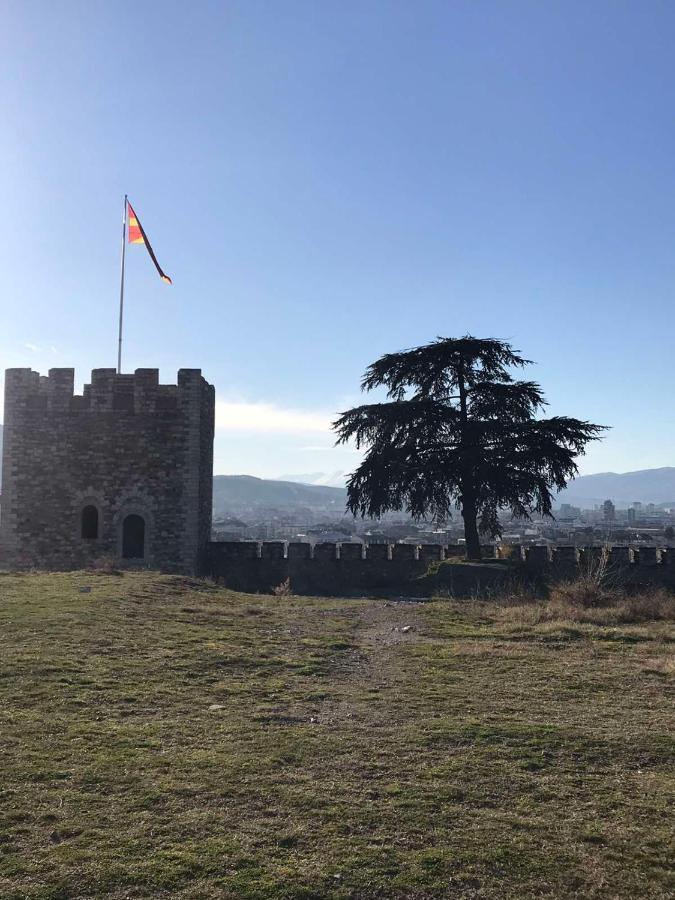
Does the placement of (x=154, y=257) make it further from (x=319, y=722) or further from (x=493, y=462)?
(x=319, y=722)

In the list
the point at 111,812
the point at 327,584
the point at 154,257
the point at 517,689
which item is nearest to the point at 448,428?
the point at 327,584

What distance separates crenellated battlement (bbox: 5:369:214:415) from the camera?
2088 centimetres

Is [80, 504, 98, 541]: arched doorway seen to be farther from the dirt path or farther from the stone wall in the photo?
the dirt path

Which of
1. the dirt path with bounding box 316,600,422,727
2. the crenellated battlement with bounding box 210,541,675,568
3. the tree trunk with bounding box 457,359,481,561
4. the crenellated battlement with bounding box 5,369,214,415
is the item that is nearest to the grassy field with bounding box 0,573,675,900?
the dirt path with bounding box 316,600,422,727

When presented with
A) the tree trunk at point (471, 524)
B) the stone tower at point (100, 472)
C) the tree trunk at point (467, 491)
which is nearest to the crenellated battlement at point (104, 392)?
the stone tower at point (100, 472)

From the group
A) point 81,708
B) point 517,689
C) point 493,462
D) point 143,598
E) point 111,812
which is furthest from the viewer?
point 493,462

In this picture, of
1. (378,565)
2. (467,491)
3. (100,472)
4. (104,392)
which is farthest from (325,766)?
(467,491)

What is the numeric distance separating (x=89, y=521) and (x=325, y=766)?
55.1 feet

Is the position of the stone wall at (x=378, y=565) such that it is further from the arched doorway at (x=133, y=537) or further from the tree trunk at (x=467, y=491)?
the arched doorway at (x=133, y=537)

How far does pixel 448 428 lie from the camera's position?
23.4m

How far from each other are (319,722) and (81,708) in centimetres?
216

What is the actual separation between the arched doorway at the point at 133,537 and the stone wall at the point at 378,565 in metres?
2.23

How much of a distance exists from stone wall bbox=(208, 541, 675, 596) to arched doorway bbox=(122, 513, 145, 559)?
7.31 ft

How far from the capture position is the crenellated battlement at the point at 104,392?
68.5 feet
